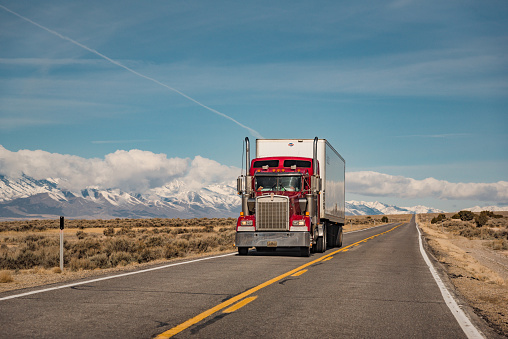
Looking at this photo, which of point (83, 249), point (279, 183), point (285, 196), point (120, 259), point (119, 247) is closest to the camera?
point (285, 196)

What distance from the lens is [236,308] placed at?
28.5 feet

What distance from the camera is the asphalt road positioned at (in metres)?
7.06

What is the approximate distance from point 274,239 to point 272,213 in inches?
36.9

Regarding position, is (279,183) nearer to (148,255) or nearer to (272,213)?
(272,213)

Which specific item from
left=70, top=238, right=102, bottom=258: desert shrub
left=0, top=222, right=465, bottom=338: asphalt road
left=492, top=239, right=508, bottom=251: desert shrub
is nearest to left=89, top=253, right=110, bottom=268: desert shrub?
left=70, top=238, right=102, bottom=258: desert shrub

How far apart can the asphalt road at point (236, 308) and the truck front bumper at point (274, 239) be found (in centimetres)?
494

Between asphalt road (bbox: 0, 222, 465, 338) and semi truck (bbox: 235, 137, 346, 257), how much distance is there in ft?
16.7

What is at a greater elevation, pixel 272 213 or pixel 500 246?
pixel 272 213

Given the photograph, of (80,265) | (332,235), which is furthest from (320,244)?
(80,265)

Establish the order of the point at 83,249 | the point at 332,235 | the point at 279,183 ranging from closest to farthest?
the point at 279,183 → the point at 83,249 → the point at 332,235

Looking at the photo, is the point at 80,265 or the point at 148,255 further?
the point at 148,255

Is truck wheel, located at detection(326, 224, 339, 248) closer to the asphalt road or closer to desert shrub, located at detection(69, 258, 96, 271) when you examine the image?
desert shrub, located at detection(69, 258, 96, 271)

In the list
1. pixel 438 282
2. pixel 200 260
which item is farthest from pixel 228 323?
pixel 200 260

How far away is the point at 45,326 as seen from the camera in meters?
7.14
